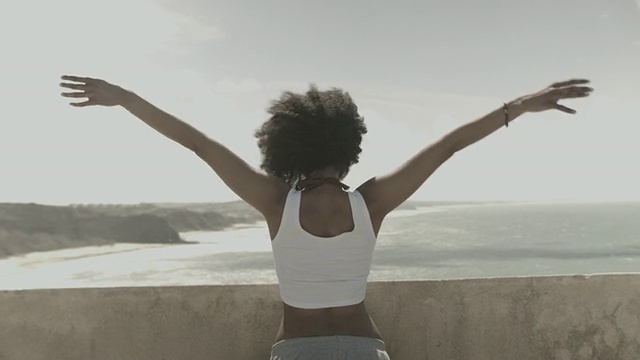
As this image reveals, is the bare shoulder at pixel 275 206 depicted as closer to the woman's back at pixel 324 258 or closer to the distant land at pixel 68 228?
the woman's back at pixel 324 258

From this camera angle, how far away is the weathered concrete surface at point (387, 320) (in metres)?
2.95

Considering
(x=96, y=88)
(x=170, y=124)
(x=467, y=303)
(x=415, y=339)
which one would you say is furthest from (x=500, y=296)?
(x=96, y=88)

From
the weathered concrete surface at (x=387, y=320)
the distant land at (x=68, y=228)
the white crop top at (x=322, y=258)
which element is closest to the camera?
the white crop top at (x=322, y=258)

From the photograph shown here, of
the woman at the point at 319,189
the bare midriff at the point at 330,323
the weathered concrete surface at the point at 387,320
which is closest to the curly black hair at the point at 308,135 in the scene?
the woman at the point at 319,189

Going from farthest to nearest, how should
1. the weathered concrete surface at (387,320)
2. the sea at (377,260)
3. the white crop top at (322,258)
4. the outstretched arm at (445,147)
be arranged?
the sea at (377,260), the weathered concrete surface at (387,320), the outstretched arm at (445,147), the white crop top at (322,258)

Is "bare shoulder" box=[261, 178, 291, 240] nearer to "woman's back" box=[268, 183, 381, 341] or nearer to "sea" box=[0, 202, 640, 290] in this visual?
"woman's back" box=[268, 183, 381, 341]

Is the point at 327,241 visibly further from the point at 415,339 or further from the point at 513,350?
the point at 513,350

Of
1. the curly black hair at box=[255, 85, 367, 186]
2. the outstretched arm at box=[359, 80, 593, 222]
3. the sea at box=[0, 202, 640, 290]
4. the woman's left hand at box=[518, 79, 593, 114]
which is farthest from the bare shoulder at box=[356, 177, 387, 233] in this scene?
the sea at box=[0, 202, 640, 290]

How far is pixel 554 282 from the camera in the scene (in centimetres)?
298

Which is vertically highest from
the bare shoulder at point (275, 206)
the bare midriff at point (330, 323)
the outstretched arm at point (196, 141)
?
the outstretched arm at point (196, 141)

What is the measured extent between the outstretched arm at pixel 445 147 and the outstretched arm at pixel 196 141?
0.30 metres

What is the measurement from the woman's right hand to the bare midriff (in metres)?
0.89

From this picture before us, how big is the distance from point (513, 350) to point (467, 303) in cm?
31

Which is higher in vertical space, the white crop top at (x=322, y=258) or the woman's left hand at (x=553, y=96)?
the woman's left hand at (x=553, y=96)
